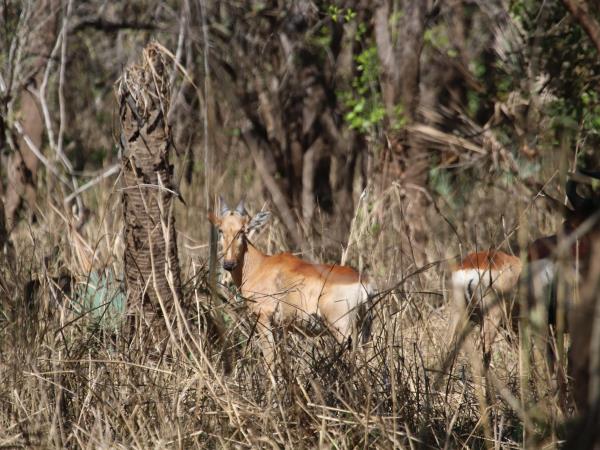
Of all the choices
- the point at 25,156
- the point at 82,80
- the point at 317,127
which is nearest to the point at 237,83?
the point at 317,127

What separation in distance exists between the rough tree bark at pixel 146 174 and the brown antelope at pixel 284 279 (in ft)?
4.32

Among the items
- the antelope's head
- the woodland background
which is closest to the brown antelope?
the antelope's head

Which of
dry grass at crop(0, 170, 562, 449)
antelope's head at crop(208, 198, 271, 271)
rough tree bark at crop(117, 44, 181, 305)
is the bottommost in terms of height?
dry grass at crop(0, 170, 562, 449)

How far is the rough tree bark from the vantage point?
421cm

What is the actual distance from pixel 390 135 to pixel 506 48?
1589 mm

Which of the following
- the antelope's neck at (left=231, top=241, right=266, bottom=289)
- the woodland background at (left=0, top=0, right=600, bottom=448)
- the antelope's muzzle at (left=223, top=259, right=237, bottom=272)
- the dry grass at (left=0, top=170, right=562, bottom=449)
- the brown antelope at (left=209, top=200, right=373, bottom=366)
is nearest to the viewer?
the dry grass at (left=0, top=170, right=562, bottom=449)

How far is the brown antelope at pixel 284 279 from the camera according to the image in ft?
20.1

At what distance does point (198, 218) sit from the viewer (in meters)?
9.41

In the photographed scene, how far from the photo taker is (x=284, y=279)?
6.78m

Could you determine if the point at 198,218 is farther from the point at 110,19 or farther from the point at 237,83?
the point at 110,19

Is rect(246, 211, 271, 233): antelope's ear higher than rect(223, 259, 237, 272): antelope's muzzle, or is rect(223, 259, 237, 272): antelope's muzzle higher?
rect(246, 211, 271, 233): antelope's ear

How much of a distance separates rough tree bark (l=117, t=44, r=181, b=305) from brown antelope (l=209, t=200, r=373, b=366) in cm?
132

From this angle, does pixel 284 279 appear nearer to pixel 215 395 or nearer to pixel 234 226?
pixel 234 226

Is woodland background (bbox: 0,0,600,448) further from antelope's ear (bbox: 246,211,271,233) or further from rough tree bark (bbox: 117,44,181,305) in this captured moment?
antelope's ear (bbox: 246,211,271,233)
